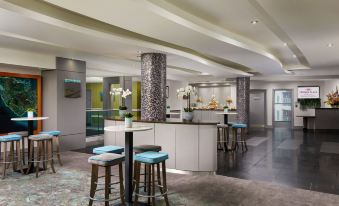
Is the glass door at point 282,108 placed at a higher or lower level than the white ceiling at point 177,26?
lower

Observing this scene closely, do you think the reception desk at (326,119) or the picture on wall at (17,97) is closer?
the picture on wall at (17,97)

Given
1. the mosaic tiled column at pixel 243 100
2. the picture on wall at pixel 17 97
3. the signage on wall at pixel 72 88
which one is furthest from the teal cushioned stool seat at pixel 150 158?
the mosaic tiled column at pixel 243 100

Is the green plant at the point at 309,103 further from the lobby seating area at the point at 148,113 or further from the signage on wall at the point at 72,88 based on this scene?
the signage on wall at the point at 72,88

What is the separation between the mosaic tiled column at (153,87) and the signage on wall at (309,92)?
10.9 metres

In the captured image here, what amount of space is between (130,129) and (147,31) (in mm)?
2064

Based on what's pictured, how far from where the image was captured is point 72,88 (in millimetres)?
8320

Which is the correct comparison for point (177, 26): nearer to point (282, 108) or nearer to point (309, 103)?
point (309, 103)

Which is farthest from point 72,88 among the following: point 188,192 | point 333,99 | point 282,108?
point 333,99

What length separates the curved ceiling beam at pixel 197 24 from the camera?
3965mm

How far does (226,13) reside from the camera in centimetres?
454

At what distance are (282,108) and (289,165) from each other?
9766 millimetres

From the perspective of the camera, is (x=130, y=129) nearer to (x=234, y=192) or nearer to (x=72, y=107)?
(x=234, y=192)

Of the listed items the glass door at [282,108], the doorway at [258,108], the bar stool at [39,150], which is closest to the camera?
the bar stool at [39,150]

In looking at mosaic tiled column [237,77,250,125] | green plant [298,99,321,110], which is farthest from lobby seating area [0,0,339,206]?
green plant [298,99,321,110]
